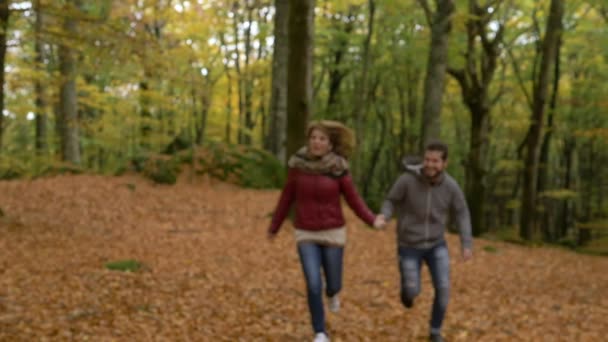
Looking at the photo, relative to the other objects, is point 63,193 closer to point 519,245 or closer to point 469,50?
point 469,50

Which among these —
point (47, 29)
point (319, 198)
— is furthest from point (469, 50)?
point (319, 198)

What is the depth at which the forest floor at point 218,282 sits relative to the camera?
577 centimetres

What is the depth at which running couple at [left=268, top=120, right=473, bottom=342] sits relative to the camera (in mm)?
4828

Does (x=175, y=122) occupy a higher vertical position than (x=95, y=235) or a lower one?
higher

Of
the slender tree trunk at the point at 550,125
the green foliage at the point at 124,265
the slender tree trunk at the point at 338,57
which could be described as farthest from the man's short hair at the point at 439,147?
the slender tree trunk at the point at 338,57

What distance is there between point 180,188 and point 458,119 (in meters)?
22.9

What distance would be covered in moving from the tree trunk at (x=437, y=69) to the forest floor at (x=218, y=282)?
2.96 metres

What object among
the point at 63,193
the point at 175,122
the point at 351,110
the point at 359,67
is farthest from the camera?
the point at 175,122

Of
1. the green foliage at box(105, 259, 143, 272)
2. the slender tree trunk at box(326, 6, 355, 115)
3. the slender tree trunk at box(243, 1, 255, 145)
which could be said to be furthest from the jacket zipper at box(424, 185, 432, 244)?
the slender tree trunk at box(243, 1, 255, 145)

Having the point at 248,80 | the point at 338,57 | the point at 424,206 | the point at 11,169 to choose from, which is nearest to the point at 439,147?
the point at 424,206

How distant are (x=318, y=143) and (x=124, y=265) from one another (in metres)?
4.42

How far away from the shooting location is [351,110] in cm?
3019

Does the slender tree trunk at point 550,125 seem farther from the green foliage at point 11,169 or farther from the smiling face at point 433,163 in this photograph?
the green foliage at point 11,169

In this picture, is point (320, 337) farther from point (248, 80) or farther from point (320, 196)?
point (248, 80)
